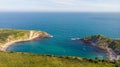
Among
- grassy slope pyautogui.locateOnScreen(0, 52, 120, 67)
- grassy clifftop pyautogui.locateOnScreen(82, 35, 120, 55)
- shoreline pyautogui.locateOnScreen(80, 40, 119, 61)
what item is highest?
grassy slope pyautogui.locateOnScreen(0, 52, 120, 67)

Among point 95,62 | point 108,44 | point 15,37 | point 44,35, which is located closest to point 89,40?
point 108,44

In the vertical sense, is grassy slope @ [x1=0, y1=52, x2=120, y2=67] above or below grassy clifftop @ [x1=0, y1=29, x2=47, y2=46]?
above

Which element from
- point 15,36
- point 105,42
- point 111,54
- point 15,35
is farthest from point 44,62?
point 15,35

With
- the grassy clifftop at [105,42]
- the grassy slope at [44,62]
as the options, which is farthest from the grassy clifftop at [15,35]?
the grassy slope at [44,62]

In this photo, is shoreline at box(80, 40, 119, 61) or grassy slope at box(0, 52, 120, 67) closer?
grassy slope at box(0, 52, 120, 67)

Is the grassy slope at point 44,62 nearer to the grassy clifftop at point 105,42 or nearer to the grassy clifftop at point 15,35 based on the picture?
the grassy clifftop at point 105,42

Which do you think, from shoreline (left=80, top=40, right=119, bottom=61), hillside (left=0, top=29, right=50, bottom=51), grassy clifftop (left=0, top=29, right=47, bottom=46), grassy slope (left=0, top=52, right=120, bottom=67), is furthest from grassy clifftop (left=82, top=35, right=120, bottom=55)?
grassy slope (left=0, top=52, right=120, bottom=67)

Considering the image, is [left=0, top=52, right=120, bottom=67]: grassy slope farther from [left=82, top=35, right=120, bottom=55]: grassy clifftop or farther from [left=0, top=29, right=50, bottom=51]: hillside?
[left=0, top=29, right=50, bottom=51]: hillside

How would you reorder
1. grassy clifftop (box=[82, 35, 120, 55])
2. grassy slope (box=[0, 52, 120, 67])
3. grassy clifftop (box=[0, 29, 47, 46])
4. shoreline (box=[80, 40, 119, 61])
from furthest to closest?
grassy clifftop (box=[0, 29, 47, 46]) < grassy clifftop (box=[82, 35, 120, 55]) < shoreline (box=[80, 40, 119, 61]) < grassy slope (box=[0, 52, 120, 67])

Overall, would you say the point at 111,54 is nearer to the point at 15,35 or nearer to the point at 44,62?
the point at 44,62

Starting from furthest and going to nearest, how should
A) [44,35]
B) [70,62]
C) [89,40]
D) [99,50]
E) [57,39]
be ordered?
[44,35] → [57,39] → [89,40] → [99,50] → [70,62]

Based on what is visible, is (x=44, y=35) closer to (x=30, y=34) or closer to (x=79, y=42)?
(x=30, y=34)
